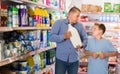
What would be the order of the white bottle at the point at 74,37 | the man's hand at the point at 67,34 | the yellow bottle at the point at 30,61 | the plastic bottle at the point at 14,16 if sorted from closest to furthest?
the plastic bottle at the point at 14,16
the man's hand at the point at 67,34
the white bottle at the point at 74,37
the yellow bottle at the point at 30,61

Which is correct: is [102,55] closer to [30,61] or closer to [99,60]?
[99,60]

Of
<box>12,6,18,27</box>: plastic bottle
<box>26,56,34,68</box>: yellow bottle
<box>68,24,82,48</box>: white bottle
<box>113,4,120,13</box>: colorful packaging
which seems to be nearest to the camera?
<box>12,6,18,27</box>: plastic bottle

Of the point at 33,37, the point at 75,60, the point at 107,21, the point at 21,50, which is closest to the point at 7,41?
the point at 21,50

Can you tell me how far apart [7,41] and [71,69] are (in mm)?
1186

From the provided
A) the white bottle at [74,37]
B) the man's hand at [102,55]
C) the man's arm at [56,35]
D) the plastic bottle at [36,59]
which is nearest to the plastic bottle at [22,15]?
the man's arm at [56,35]

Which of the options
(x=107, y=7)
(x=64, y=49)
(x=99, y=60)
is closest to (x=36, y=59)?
(x=64, y=49)

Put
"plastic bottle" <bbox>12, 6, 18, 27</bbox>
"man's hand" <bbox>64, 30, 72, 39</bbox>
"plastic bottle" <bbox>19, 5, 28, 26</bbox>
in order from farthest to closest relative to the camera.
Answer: "man's hand" <bbox>64, 30, 72, 39</bbox>
"plastic bottle" <bbox>19, 5, 28, 26</bbox>
"plastic bottle" <bbox>12, 6, 18, 27</bbox>

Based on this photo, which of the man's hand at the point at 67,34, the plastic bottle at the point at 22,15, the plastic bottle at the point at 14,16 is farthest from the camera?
the man's hand at the point at 67,34

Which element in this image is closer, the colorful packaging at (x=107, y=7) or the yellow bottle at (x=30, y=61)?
the yellow bottle at (x=30, y=61)

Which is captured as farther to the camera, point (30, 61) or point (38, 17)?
point (38, 17)

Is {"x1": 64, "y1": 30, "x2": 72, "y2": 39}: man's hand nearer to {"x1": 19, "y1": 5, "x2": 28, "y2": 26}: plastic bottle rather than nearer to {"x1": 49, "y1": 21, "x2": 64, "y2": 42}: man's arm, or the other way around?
{"x1": 49, "y1": 21, "x2": 64, "y2": 42}: man's arm

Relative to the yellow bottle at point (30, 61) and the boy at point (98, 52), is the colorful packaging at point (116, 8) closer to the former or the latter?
the boy at point (98, 52)

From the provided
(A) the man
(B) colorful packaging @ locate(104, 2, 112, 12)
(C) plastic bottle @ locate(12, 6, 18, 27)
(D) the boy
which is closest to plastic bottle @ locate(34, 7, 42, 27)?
(A) the man

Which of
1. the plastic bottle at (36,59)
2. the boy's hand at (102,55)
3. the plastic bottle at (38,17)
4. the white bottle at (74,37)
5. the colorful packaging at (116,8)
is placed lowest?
the plastic bottle at (36,59)
